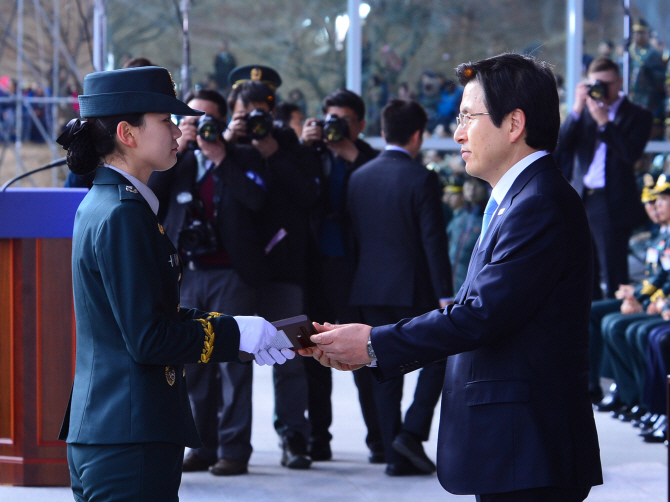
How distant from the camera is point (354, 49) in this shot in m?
8.55

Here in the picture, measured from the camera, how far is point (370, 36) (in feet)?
28.2

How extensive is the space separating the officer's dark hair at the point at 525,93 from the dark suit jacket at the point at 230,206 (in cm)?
193

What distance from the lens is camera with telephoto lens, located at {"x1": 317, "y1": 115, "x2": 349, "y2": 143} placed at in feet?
13.7

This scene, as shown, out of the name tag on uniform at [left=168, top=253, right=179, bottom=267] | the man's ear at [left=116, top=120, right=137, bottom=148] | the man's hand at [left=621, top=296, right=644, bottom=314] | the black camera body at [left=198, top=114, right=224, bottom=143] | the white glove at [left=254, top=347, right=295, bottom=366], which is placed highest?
the black camera body at [left=198, top=114, right=224, bottom=143]

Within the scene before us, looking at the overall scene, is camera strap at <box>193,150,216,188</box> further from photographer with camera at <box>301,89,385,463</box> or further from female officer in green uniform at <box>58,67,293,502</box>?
female officer in green uniform at <box>58,67,293,502</box>

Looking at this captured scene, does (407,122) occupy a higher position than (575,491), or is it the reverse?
(407,122)

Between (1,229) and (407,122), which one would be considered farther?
(407,122)

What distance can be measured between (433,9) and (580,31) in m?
1.37

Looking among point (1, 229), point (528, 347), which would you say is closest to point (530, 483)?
point (528, 347)

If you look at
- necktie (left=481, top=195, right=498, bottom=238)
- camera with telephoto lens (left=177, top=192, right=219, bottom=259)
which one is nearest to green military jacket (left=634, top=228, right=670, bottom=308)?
camera with telephoto lens (left=177, top=192, right=219, bottom=259)

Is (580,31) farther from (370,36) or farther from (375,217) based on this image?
(375,217)

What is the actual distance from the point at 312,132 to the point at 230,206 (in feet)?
2.29

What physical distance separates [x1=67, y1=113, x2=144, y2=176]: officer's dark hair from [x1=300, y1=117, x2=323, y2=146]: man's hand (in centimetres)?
238

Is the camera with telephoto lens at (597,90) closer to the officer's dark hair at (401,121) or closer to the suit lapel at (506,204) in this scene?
the officer's dark hair at (401,121)
